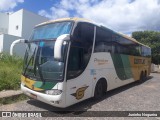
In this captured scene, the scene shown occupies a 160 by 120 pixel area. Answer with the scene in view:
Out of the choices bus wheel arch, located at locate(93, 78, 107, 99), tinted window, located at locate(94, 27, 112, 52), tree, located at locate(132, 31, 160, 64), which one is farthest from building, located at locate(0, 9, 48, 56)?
bus wheel arch, located at locate(93, 78, 107, 99)

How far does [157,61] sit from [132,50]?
19.7 meters

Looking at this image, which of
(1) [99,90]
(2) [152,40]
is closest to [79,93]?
(1) [99,90]

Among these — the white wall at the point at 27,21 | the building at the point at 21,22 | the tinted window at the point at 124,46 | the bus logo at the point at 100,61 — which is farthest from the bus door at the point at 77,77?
the white wall at the point at 27,21

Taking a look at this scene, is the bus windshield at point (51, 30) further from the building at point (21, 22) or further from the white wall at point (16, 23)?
the white wall at point (16, 23)

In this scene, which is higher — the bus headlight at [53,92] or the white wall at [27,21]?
the white wall at [27,21]

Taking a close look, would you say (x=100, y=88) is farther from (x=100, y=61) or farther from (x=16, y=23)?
(x=16, y=23)

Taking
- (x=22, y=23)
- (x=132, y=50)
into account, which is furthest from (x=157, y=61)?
(x=22, y=23)

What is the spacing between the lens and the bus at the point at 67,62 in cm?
580

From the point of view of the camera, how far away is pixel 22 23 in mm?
25672

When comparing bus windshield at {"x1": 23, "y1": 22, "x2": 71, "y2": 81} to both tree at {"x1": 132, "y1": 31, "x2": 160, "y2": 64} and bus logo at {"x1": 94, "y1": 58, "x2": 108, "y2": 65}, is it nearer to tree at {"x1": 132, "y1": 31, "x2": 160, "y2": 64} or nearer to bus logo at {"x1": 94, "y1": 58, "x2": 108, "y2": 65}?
bus logo at {"x1": 94, "y1": 58, "x2": 108, "y2": 65}

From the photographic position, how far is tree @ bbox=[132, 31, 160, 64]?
95.9ft

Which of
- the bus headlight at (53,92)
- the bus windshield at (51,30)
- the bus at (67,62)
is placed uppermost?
the bus windshield at (51,30)

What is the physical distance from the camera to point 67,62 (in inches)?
229

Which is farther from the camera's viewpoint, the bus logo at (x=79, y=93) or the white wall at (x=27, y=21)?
the white wall at (x=27, y=21)
